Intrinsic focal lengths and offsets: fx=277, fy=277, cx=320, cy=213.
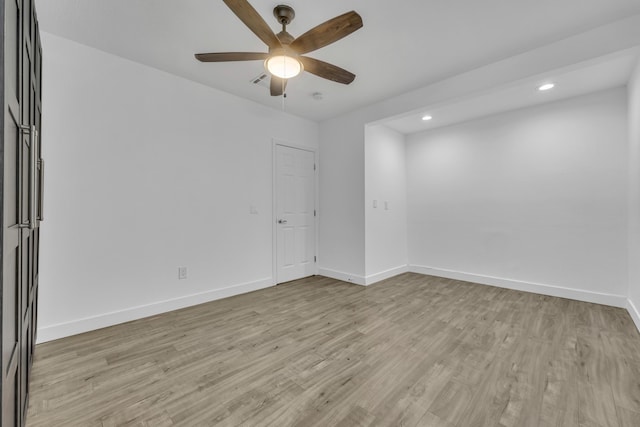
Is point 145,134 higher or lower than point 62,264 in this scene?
higher

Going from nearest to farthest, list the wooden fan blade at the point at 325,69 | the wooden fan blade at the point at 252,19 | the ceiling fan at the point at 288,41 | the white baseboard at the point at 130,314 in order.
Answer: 1. the wooden fan blade at the point at 252,19
2. the ceiling fan at the point at 288,41
3. the wooden fan blade at the point at 325,69
4. the white baseboard at the point at 130,314

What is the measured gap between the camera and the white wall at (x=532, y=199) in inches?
129

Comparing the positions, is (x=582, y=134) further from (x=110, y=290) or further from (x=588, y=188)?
(x=110, y=290)

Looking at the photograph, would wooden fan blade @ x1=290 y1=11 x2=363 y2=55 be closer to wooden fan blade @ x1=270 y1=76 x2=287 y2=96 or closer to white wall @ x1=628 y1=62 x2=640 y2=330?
wooden fan blade @ x1=270 y1=76 x2=287 y2=96

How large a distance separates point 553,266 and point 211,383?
4192 millimetres

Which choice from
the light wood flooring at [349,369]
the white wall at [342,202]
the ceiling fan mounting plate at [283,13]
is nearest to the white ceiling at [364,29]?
the ceiling fan mounting plate at [283,13]

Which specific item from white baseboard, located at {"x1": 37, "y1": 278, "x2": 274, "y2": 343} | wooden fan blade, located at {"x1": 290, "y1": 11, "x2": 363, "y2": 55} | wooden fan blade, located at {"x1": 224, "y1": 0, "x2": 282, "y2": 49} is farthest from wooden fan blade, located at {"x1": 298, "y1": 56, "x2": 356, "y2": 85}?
white baseboard, located at {"x1": 37, "y1": 278, "x2": 274, "y2": 343}

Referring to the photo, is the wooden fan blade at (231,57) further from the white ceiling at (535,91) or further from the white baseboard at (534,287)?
the white baseboard at (534,287)

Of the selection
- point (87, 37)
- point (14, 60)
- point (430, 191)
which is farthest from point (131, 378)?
point (430, 191)

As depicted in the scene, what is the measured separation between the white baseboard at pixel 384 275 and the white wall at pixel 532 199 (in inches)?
10.5

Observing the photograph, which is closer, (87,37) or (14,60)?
(14,60)

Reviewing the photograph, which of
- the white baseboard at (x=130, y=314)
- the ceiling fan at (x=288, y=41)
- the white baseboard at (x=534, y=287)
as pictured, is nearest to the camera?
the ceiling fan at (x=288, y=41)

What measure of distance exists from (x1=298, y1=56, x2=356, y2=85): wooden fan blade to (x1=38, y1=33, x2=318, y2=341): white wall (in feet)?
5.86

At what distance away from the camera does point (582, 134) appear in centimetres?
343
